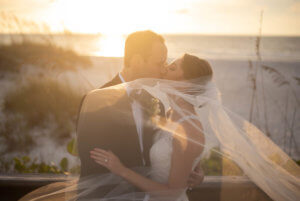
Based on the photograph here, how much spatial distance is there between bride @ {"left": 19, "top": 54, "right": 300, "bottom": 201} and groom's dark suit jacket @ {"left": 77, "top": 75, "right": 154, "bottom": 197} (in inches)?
2.5

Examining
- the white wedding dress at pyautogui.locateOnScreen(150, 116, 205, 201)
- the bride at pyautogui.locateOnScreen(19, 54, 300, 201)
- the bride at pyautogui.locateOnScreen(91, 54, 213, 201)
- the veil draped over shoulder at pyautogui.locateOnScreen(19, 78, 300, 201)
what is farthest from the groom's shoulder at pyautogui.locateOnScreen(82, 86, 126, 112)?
the white wedding dress at pyautogui.locateOnScreen(150, 116, 205, 201)

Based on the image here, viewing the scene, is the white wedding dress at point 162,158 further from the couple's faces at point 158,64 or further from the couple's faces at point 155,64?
the couple's faces at point 155,64

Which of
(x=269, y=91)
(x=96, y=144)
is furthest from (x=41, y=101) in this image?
(x=269, y=91)

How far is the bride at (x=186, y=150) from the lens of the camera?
7.23 feet

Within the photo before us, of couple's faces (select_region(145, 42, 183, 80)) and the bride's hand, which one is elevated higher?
couple's faces (select_region(145, 42, 183, 80))

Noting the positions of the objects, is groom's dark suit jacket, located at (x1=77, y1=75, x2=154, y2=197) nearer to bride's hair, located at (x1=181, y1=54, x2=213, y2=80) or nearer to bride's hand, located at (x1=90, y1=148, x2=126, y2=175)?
bride's hand, located at (x1=90, y1=148, x2=126, y2=175)

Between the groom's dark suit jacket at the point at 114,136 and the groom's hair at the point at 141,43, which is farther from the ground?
the groom's hair at the point at 141,43

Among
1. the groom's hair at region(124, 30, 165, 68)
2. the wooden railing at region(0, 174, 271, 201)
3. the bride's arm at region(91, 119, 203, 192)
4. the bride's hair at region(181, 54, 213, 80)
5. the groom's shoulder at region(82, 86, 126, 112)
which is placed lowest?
the wooden railing at region(0, 174, 271, 201)

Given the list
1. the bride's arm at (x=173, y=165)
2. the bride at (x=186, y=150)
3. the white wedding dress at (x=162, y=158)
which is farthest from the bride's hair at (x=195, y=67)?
the bride's arm at (x=173, y=165)

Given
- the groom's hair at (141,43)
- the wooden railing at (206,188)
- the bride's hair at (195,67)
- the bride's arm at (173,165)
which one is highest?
the groom's hair at (141,43)

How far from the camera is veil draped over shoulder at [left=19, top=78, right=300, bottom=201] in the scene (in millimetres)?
2281

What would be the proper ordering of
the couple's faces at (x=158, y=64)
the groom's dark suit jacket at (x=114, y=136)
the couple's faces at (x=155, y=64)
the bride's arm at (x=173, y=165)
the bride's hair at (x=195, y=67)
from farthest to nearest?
the couple's faces at (x=155, y=64) → the couple's faces at (x=158, y=64) → the bride's hair at (x=195, y=67) → the groom's dark suit jacket at (x=114, y=136) → the bride's arm at (x=173, y=165)

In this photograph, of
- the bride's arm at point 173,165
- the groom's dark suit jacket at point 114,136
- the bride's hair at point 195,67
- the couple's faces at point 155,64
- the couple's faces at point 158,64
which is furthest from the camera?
the couple's faces at point 155,64

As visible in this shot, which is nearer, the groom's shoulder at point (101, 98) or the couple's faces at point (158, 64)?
the groom's shoulder at point (101, 98)
